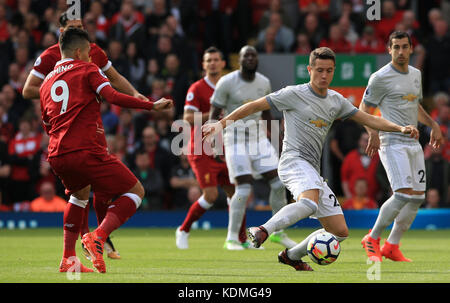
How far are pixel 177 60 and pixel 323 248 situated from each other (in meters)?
10.8

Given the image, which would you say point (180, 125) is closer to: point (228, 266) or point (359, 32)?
point (359, 32)

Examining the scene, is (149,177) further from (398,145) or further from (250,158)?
(398,145)

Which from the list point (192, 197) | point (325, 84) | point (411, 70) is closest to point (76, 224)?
point (325, 84)

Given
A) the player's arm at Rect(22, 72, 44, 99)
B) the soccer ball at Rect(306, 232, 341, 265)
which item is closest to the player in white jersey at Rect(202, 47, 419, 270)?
the soccer ball at Rect(306, 232, 341, 265)

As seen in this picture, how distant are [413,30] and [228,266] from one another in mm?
10958

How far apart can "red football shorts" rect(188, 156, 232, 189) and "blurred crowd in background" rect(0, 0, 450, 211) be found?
398 cm

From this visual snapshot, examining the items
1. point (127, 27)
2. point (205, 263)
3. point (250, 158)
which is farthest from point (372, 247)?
point (127, 27)

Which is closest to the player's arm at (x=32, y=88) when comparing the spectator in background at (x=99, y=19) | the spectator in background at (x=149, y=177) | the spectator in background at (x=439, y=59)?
the spectator in background at (x=149, y=177)

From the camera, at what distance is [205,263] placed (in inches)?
380

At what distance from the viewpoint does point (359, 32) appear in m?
18.9

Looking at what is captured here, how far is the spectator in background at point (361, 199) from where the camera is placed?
16.5 metres

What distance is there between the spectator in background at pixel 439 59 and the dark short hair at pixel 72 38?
11547 millimetres

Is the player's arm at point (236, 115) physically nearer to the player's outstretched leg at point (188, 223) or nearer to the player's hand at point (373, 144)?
the player's hand at point (373, 144)
